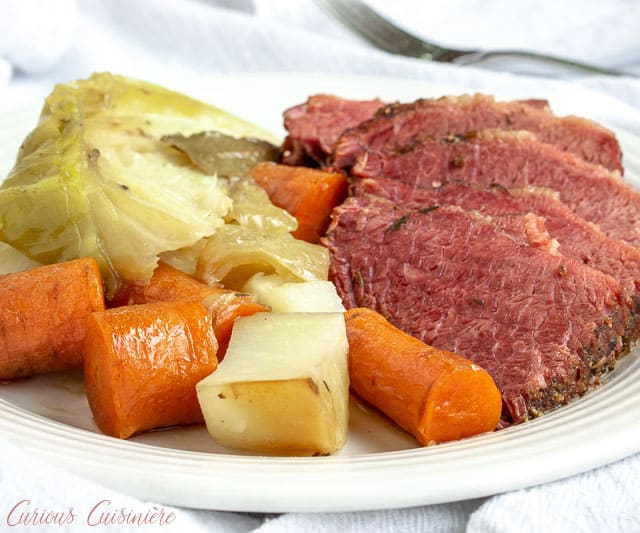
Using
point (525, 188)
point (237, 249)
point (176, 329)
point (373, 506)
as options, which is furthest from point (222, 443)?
point (525, 188)

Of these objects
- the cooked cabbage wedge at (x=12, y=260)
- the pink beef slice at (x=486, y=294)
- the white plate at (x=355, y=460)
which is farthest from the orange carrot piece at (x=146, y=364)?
the pink beef slice at (x=486, y=294)

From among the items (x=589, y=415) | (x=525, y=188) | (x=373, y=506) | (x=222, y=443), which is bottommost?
(x=222, y=443)

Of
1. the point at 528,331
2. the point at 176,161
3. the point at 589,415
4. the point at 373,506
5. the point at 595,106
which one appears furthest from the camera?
the point at 595,106

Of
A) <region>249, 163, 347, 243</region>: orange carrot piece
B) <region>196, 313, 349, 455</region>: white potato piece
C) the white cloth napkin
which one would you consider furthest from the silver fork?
<region>196, 313, 349, 455</region>: white potato piece

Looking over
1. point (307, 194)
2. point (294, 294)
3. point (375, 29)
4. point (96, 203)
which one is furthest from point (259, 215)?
point (375, 29)

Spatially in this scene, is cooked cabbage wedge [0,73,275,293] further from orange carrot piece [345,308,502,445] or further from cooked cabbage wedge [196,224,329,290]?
orange carrot piece [345,308,502,445]

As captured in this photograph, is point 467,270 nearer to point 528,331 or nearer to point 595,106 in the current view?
point 528,331
